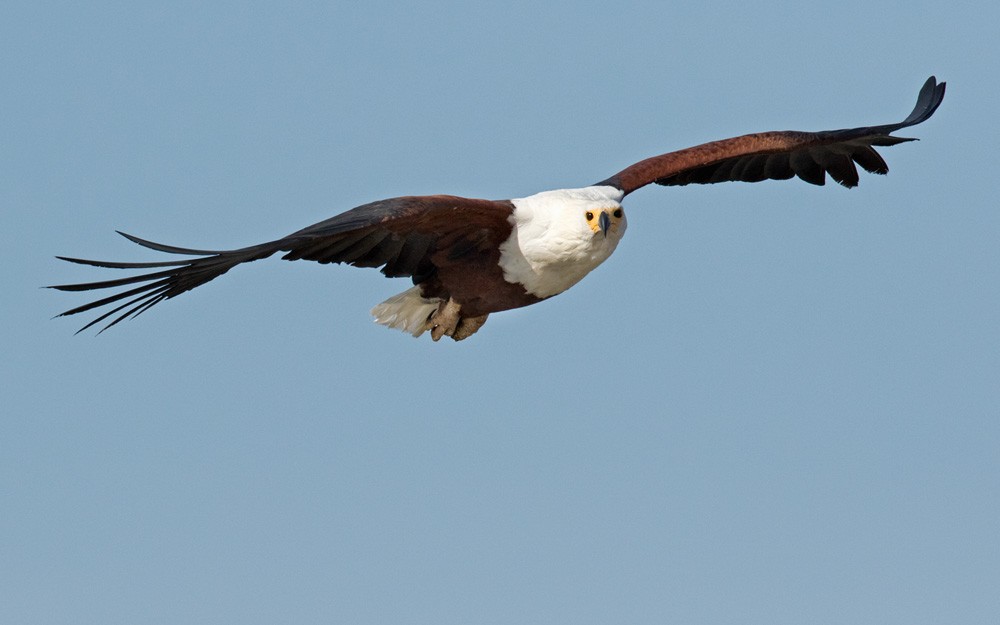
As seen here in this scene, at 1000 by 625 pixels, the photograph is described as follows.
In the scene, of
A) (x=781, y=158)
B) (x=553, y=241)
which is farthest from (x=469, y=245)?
(x=781, y=158)

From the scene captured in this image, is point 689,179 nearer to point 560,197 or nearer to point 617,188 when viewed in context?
point 617,188

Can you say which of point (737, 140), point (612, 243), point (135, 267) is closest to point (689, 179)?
point (737, 140)

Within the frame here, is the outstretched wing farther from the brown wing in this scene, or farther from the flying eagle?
the brown wing

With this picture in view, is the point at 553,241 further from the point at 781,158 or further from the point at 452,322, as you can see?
the point at 781,158

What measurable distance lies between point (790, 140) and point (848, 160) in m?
0.61

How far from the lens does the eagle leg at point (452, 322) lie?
9.81 m

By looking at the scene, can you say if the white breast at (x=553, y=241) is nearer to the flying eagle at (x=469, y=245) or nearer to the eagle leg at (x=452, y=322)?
the flying eagle at (x=469, y=245)

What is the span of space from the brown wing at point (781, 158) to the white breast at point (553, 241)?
2.54ft

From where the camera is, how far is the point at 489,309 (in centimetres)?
977

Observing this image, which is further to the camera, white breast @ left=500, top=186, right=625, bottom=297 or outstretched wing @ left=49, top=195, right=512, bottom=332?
white breast @ left=500, top=186, right=625, bottom=297

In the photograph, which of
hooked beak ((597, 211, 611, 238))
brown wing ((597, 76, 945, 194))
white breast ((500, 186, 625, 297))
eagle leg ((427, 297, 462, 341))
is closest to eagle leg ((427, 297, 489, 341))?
eagle leg ((427, 297, 462, 341))

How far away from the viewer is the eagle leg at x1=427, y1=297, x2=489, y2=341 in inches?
386

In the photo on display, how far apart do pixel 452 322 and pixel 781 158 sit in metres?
2.65

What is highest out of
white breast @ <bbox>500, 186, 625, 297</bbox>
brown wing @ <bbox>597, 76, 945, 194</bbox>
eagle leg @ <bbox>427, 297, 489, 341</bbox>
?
brown wing @ <bbox>597, 76, 945, 194</bbox>
